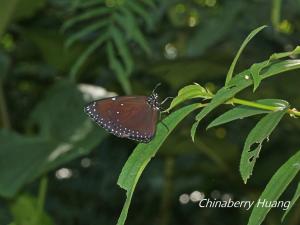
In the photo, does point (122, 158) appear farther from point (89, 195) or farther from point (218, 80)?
point (218, 80)

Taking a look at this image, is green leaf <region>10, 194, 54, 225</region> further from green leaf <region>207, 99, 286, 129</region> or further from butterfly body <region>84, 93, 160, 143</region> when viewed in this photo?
green leaf <region>207, 99, 286, 129</region>

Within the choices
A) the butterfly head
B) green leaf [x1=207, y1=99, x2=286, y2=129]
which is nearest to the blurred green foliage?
the butterfly head

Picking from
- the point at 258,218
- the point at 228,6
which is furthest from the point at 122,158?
the point at 258,218

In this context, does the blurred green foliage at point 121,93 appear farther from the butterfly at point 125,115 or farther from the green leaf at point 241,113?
the green leaf at point 241,113

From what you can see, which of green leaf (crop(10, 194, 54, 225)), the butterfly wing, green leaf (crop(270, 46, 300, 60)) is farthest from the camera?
green leaf (crop(10, 194, 54, 225))

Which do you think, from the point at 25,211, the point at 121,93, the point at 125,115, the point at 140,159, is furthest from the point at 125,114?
the point at 121,93

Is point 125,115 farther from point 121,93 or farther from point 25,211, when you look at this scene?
point 121,93

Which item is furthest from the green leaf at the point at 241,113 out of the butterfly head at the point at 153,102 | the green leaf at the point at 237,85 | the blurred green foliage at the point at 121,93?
the blurred green foliage at the point at 121,93
